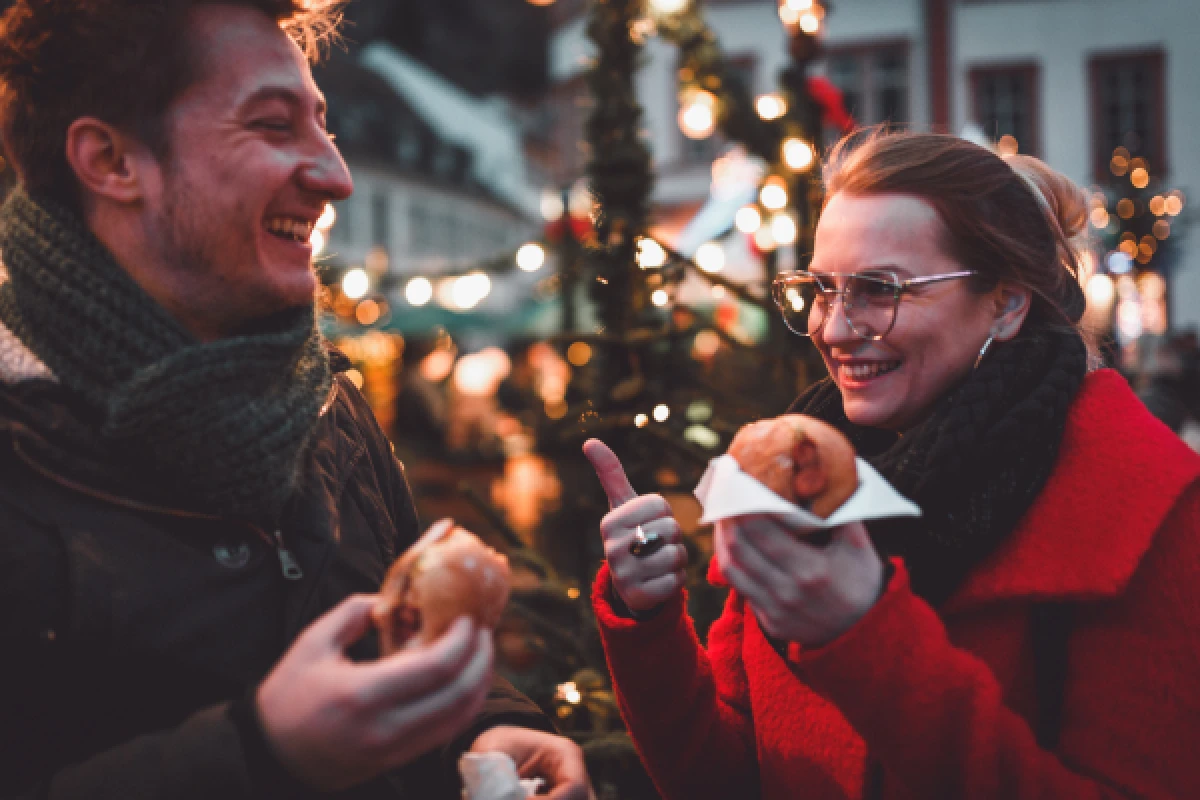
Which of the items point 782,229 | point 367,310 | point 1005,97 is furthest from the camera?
point 1005,97

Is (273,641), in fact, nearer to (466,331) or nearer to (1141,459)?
(1141,459)

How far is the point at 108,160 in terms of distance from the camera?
1375 millimetres

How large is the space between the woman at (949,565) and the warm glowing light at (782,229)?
260 cm

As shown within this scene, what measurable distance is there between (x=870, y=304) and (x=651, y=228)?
65.5 inches

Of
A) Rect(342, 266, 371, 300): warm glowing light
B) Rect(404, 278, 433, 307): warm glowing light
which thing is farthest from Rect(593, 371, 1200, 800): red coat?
Rect(404, 278, 433, 307): warm glowing light

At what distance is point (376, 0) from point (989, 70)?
2917cm

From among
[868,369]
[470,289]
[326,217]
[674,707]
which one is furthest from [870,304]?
[470,289]

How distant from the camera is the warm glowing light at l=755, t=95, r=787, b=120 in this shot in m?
4.33

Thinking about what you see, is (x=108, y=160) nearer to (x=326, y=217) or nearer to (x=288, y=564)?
(x=288, y=564)

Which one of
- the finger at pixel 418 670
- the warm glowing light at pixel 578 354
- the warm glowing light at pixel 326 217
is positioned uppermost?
the warm glowing light at pixel 326 217

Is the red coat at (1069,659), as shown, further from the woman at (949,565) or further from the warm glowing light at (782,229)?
the warm glowing light at (782,229)

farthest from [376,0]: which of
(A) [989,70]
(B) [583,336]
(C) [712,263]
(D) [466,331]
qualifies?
(B) [583,336]

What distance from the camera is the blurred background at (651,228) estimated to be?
3025 millimetres

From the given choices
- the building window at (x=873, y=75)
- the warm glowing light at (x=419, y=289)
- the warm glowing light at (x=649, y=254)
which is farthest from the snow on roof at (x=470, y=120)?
the warm glowing light at (x=649, y=254)
